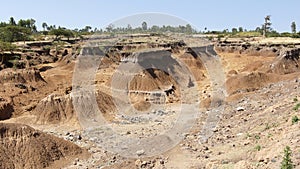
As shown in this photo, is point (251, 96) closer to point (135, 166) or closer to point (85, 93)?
point (85, 93)

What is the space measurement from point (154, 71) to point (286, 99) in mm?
19091

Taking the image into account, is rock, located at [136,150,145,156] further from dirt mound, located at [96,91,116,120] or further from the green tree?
the green tree

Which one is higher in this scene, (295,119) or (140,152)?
(295,119)

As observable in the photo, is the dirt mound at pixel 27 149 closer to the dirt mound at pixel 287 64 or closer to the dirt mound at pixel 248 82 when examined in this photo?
the dirt mound at pixel 248 82

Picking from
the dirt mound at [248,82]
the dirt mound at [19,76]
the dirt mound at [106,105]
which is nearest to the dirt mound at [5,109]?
the dirt mound at [106,105]

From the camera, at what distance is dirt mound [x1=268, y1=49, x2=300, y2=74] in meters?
41.2

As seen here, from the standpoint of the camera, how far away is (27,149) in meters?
17.0

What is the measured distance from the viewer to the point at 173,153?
17.4m

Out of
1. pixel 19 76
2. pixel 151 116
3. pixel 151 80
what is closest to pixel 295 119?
pixel 151 116

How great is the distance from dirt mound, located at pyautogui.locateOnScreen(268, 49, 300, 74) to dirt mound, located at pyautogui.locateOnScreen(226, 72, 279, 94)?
7154mm

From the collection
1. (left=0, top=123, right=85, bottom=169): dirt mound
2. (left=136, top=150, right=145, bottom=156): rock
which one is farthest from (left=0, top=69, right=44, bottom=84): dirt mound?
A: (left=136, top=150, right=145, bottom=156): rock

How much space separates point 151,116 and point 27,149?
12119 mm

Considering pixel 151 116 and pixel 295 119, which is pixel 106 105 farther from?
pixel 295 119

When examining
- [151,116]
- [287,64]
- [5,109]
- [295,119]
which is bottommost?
[151,116]
